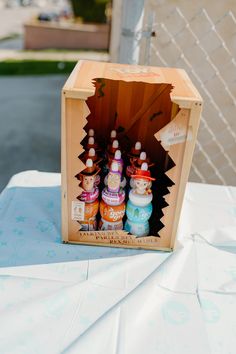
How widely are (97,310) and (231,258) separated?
1.28 feet

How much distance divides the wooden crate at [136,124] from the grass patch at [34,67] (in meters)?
4.44

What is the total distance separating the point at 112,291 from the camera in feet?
2.55

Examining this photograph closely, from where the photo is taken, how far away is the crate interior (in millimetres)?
1064

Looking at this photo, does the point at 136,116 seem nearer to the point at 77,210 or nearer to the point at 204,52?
the point at 77,210

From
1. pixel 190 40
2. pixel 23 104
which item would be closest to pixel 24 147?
pixel 23 104

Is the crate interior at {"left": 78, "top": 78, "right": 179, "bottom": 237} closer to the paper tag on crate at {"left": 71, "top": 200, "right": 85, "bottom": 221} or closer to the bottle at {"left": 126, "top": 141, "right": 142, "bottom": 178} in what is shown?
the bottle at {"left": 126, "top": 141, "right": 142, "bottom": 178}

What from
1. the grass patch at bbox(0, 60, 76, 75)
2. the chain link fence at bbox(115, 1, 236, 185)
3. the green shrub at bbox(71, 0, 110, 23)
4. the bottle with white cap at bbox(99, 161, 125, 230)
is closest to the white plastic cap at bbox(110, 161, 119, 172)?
the bottle with white cap at bbox(99, 161, 125, 230)

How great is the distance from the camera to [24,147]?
2818 millimetres

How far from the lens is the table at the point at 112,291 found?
67 cm

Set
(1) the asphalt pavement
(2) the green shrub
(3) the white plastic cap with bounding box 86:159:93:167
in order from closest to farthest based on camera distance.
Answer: (3) the white plastic cap with bounding box 86:159:93:167 → (1) the asphalt pavement → (2) the green shrub

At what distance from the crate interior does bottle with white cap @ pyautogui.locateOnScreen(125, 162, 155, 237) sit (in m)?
0.09

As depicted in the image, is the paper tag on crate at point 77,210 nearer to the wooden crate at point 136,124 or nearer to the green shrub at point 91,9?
the wooden crate at point 136,124

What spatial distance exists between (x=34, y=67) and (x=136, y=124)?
4893mm

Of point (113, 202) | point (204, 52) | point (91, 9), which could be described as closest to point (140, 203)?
point (113, 202)
